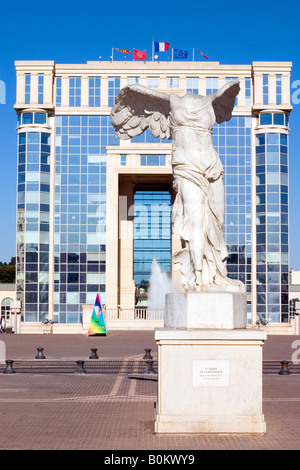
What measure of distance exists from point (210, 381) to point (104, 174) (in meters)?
51.4

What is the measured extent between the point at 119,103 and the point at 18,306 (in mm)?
45282

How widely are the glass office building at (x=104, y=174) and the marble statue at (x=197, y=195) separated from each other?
48.2 metres

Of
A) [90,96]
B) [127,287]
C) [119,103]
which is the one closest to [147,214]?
[127,287]

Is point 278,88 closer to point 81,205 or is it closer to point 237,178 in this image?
point 237,178

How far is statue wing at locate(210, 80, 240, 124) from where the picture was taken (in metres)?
12.2

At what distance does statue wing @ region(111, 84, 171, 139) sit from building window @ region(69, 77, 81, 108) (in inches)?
1943

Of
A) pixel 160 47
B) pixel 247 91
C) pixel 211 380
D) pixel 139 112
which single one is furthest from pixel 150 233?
pixel 211 380

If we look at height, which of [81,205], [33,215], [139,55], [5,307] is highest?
[139,55]

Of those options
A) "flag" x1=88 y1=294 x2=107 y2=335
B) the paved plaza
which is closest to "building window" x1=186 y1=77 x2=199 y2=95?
"flag" x1=88 y1=294 x2=107 y2=335

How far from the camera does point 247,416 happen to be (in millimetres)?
10328

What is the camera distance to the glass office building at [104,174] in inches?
2367

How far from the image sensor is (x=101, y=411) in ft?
43.4

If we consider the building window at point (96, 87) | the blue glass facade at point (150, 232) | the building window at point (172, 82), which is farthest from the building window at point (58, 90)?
the blue glass facade at point (150, 232)

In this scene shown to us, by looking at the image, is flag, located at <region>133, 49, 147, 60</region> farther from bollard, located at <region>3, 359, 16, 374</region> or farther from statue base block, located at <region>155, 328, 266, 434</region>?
statue base block, located at <region>155, 328, 266, 434</region>
